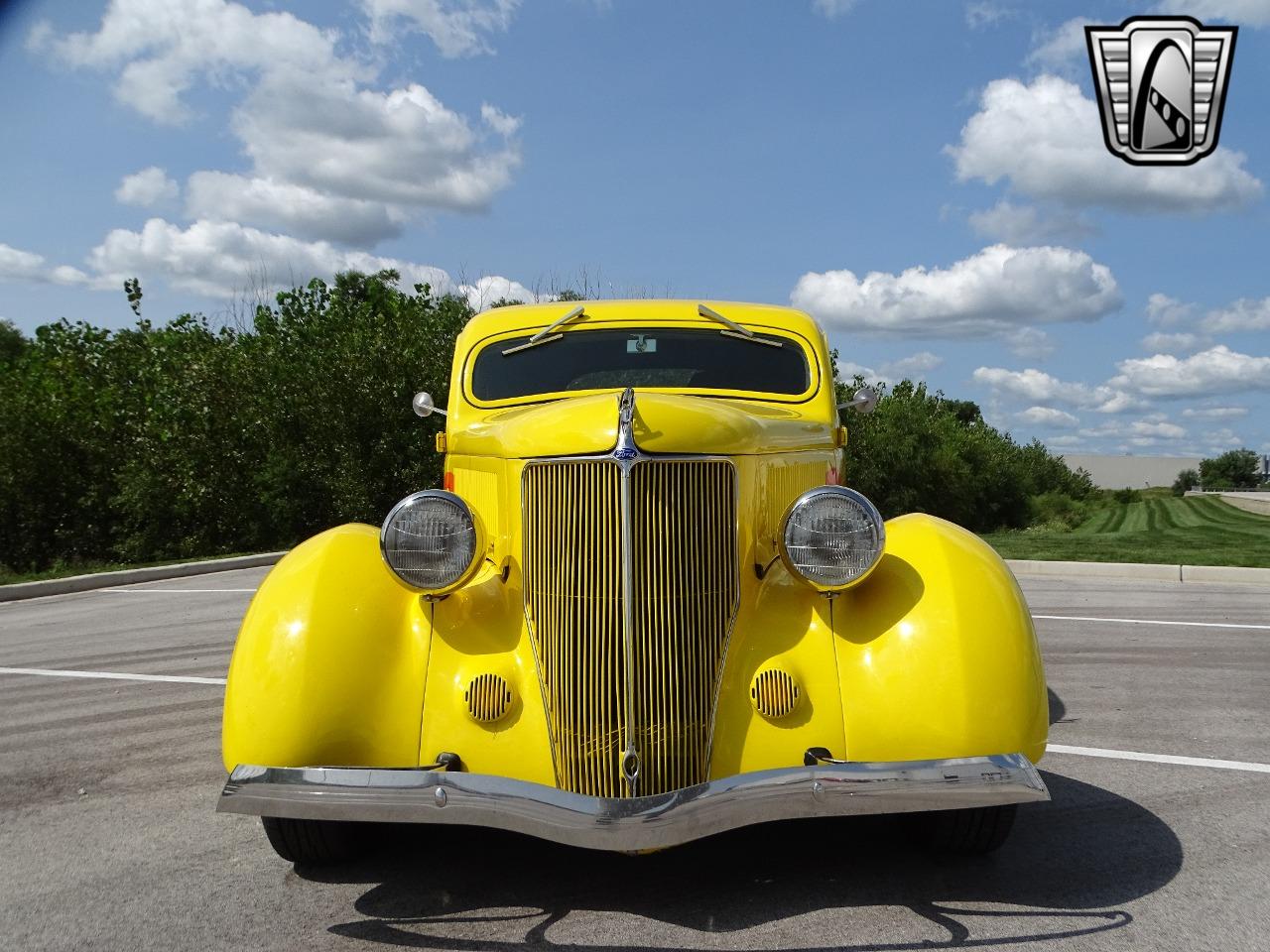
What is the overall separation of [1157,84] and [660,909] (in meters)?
8.50

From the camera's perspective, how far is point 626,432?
3240mm

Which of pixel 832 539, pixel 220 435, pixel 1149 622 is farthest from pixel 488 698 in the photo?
pixel 220 435

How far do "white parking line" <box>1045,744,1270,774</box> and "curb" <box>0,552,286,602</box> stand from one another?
13137mm

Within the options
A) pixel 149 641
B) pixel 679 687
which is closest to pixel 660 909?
pixel 679 687

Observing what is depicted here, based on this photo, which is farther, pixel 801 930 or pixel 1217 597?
pixel 1217 597

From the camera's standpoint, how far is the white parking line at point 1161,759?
15.8ft

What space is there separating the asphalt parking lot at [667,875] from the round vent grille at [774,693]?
0.57 meters

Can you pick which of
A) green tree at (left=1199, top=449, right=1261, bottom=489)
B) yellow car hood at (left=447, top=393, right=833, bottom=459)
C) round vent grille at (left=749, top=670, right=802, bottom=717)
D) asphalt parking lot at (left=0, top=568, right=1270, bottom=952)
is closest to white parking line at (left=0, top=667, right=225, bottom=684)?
asphalt parking lot at (left=0, top=568, right=1270, bottom=952)

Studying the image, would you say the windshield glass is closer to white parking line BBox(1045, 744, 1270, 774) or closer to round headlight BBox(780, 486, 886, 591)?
round headlight BBox(780, 486, 886, 591)

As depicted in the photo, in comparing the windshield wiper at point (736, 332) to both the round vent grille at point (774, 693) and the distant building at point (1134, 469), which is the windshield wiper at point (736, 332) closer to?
the round vent grille at point (774, 693)

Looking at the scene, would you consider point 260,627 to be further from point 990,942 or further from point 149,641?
point 149,641

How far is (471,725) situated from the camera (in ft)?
11.0

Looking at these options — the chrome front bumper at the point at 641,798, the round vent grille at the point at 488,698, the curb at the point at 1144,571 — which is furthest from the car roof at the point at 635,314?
the curb at the point at 1144,571

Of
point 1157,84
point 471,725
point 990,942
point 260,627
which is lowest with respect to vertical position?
point 990,942
